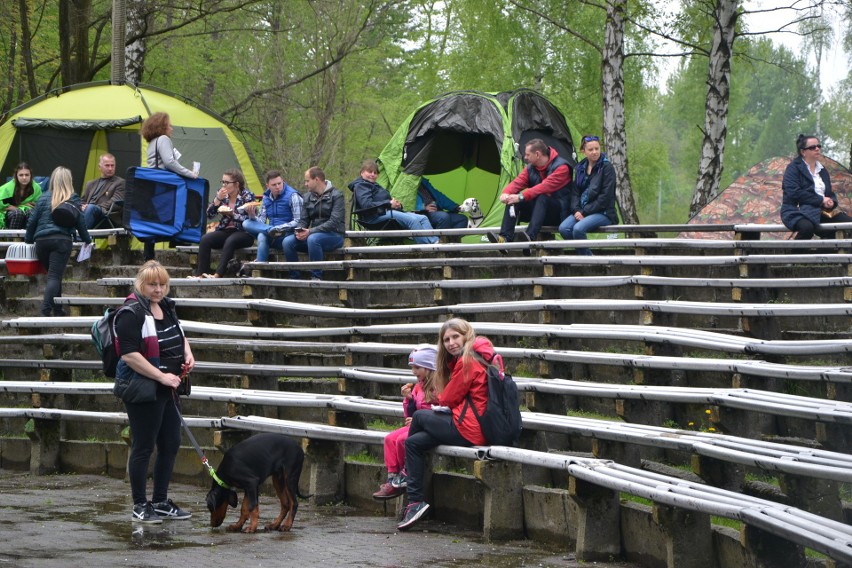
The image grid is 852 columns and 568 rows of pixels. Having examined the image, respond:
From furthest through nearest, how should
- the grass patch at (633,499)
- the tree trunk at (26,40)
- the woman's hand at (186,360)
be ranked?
the tree trunk at (26,40) → the woman's hand at (186,360) → the grass patch at (633,499)

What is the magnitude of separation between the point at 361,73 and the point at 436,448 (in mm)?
26952

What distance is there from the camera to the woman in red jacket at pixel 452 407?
8.76 meters

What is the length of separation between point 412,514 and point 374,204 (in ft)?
27.3

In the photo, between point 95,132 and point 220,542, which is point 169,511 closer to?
point 220,542

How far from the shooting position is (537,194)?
48.8ft

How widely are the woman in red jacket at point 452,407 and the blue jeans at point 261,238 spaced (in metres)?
6.30

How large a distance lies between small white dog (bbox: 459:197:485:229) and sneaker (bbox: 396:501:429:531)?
9.20 metres

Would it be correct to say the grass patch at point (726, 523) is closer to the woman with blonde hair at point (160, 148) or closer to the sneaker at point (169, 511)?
the sneaker at point (169, 511)

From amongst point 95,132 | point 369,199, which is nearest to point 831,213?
point 369,199

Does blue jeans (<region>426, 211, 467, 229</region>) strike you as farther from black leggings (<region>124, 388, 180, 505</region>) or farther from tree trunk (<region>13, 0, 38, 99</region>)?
tree trunk (<region>13, 0, 38, 99</region>)

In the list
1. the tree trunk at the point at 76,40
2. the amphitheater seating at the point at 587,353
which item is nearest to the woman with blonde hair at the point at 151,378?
the amphitheater seating at the point at 587,353

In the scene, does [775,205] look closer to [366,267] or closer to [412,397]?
[366,267]

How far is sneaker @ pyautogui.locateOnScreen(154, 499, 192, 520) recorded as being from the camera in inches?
364

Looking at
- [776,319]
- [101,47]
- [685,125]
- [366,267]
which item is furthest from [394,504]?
[685,125]
